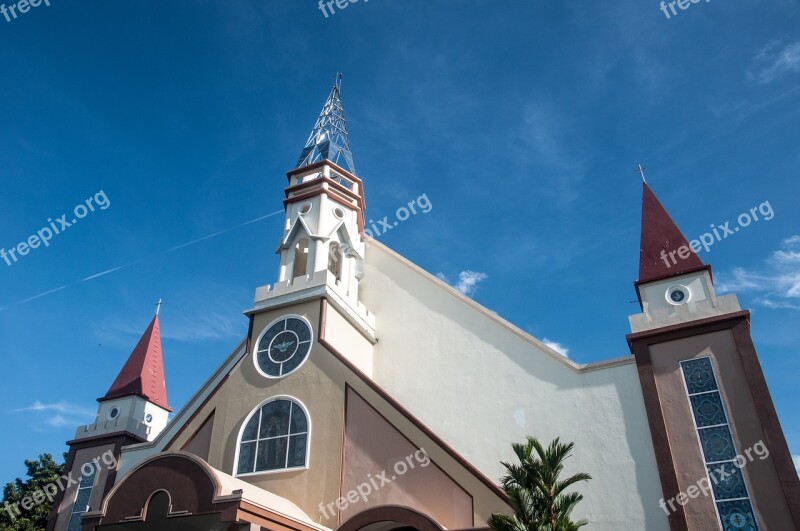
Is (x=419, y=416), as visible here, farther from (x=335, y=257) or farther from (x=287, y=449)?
(x=335, y=257)

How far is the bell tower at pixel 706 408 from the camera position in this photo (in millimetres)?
13852

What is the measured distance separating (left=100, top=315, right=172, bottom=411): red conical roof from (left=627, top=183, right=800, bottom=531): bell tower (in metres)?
17.1

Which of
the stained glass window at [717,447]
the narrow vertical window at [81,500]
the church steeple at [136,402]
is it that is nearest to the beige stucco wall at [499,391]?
the stained glass window at [717,447]

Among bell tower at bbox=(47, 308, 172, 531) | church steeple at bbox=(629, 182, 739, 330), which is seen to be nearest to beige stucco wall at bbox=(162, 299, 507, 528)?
bell tower at bbox=(47, 308, 172, 531)

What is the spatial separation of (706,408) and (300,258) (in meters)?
13.1

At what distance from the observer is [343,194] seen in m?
23.5

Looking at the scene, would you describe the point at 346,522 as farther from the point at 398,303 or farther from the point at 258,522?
the point at 398,303

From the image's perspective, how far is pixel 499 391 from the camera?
18.3 m

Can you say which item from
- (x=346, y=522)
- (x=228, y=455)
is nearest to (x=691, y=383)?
(x=346, y=522)

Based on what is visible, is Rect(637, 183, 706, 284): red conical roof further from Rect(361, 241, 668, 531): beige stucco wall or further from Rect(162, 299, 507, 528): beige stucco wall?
Rect(162, 299, 507, 528): beige stucco wall

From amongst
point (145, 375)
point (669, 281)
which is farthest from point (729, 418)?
point (145, 375)

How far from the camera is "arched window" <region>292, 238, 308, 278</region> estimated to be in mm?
22163

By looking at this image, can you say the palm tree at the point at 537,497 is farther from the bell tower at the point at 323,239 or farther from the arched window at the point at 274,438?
the bell tower at the point at 323,239

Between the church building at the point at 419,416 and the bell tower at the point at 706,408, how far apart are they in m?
0.03
